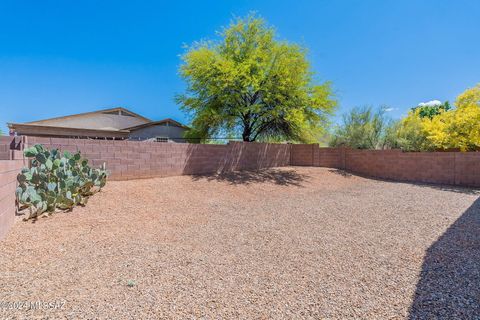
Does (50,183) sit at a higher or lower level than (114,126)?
lower

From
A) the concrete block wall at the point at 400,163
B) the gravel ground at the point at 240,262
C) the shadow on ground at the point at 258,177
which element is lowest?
the gravel ground at the point at 240,262

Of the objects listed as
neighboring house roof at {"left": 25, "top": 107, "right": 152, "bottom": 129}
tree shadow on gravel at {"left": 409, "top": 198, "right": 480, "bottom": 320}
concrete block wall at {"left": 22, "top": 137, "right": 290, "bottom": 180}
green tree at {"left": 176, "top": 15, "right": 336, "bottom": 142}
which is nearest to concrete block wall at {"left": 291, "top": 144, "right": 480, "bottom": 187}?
green tree at {"left": 176, "top": 15, "right": 336, "bottom": 142}

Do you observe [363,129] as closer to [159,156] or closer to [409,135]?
[409,135]

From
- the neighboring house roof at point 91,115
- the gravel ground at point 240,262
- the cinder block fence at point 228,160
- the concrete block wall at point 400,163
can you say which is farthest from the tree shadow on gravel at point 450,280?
the neighboring house roof at point 91,115

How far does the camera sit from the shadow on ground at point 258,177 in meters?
9.97

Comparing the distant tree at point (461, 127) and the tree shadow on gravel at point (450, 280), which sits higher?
the distant tree at point (461, 127)

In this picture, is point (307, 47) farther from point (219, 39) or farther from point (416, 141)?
point (416, 141)

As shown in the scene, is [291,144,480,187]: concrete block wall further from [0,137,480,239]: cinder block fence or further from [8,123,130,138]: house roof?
[8,123,130,138]: house roof

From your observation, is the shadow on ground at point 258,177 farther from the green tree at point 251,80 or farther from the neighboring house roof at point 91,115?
the neighboring house roof at point 91,115

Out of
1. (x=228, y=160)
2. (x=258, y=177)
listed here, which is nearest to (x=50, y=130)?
(x=228, y=160)

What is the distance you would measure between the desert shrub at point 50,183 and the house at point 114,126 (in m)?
12.1

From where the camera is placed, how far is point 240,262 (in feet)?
11.3

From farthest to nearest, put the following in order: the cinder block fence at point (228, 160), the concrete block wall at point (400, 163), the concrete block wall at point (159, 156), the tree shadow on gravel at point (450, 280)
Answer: the concrete block wall at point (400, 163), the concrete block wall at point (159, 156), the cinder block fence at point (228, 160), the tree shadow on gravel at point (450, 280)

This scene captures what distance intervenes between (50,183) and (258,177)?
7.67 metres
